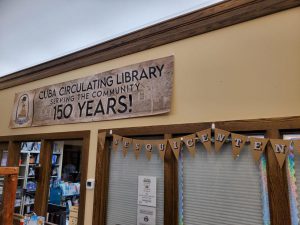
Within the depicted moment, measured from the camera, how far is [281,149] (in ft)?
5.18

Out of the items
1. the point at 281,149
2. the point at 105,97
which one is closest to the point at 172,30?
the point at 105,97

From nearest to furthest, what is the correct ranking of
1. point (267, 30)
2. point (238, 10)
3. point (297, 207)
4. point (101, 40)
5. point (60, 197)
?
point (297, 207) < point (267, 30) < point (238, 10) < point (101, 40) < point (60, 197)

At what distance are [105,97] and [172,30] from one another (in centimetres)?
96

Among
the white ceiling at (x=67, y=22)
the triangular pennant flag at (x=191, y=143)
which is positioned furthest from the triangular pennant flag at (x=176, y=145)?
the white ceiling at (x=67, y=22)

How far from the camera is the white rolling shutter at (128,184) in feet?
6.95

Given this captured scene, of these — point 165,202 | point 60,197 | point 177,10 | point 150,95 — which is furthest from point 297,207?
point 60,197

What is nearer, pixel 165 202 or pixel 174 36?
pixel 165 202

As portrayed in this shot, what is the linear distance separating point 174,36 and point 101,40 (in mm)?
933

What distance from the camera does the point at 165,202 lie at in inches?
78.7

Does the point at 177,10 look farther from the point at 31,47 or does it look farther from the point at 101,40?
the point at 31,47

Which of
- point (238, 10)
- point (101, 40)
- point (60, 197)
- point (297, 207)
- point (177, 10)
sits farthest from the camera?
point (60, 197)

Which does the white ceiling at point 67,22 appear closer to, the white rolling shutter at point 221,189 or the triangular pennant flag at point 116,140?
the triangular pennant flag at point 116,140

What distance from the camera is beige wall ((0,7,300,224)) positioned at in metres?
1.68

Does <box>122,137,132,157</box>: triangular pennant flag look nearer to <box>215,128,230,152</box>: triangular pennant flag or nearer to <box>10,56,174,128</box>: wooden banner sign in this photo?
<box>10,56,174,128</box>: wooden banner sign
